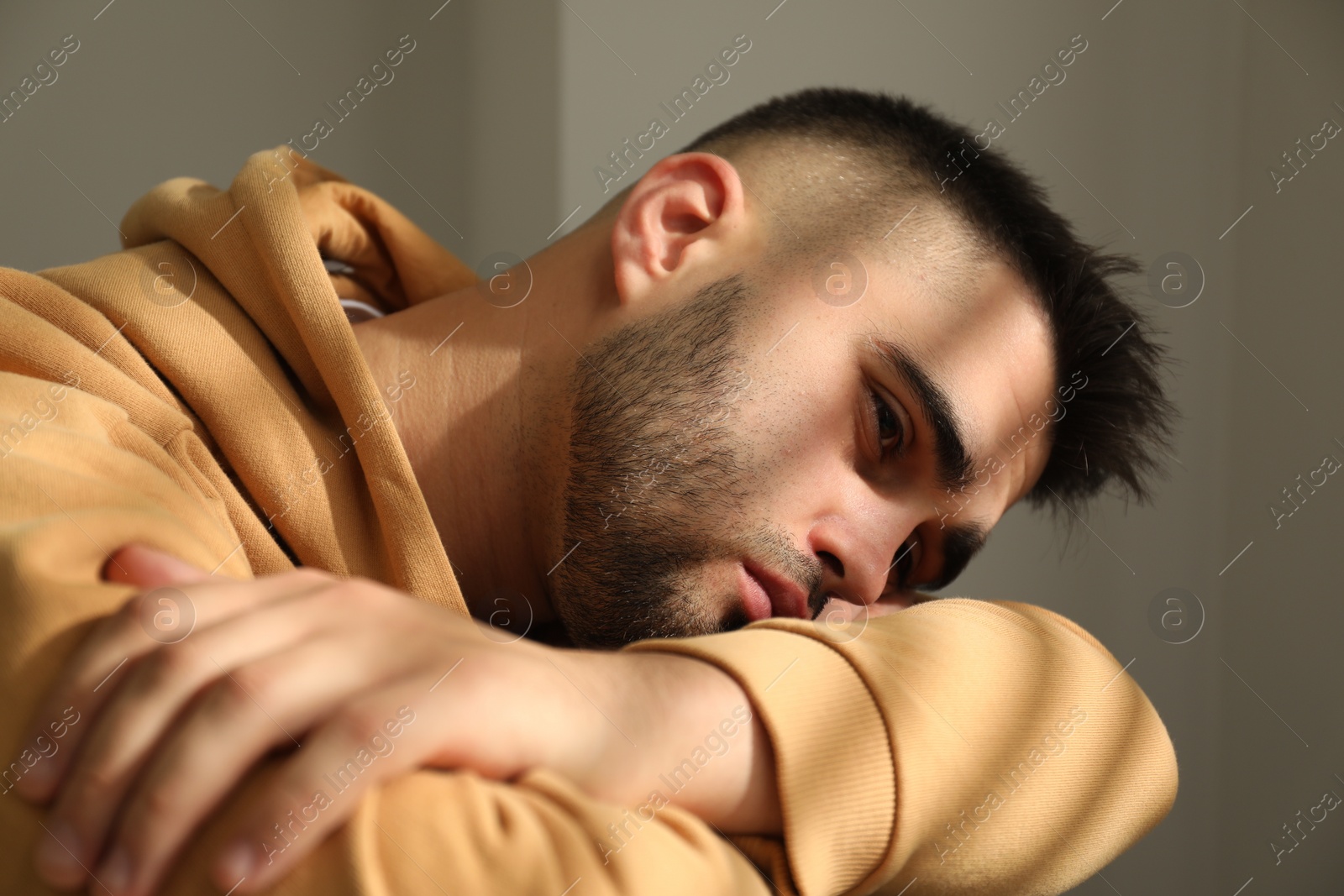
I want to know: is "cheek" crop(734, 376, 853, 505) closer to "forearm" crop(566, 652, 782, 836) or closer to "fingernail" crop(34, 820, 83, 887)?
"forearm" crop(566, 652, 782, 836)

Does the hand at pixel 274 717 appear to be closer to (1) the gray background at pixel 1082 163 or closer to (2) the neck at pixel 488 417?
(2) the neck at pixel 488 417

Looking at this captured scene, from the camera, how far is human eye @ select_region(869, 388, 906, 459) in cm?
87

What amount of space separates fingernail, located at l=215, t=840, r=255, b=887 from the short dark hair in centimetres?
85

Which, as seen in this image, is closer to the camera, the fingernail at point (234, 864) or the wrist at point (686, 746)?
the fingernail at point (234, 864)

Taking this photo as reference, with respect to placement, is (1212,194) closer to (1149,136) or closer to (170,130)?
(1149,136)

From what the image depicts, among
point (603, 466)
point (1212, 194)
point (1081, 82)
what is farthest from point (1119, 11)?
point (603, 466)

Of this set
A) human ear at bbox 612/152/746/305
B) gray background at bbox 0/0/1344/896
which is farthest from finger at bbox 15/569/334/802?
gray background at bbox 0/0/1344/896

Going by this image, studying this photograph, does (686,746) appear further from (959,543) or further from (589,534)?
(959,543)

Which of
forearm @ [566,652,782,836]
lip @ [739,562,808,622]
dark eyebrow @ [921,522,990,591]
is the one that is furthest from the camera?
dark eyebrow @ [921,522,990,591]

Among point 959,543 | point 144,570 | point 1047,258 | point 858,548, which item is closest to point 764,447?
point 858,548

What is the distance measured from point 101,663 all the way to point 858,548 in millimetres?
626

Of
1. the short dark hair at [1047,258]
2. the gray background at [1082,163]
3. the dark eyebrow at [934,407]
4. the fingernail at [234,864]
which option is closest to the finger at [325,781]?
the fingernail at [234,864]

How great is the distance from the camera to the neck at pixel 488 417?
914 millimetres

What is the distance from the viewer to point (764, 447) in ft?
2.80
